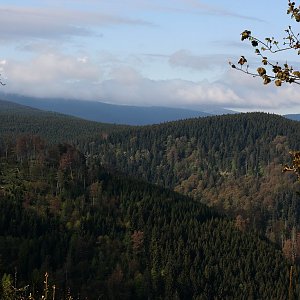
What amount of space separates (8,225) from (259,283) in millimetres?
93843

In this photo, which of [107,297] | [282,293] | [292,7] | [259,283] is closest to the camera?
[292,7]

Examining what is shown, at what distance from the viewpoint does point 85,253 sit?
600 ft

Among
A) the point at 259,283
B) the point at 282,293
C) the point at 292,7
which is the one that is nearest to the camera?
the point at 292,7

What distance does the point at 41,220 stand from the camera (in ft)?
633

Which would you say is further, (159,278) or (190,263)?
(190,263)

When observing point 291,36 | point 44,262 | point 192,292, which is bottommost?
point 192,292

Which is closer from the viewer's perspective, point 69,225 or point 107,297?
point 107,297

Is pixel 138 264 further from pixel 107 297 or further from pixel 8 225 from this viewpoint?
pixel 8 225

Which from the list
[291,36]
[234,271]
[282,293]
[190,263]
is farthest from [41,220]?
[291,36]

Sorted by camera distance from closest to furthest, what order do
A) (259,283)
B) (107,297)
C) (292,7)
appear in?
1. (292,7)
2. (107,297)
3. (259,283)

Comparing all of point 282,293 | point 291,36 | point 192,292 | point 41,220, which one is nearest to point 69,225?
point 41,220

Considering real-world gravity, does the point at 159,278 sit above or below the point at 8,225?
below

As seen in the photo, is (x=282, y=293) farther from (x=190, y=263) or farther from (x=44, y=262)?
(x=44, y=262)

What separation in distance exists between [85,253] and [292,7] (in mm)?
179025
